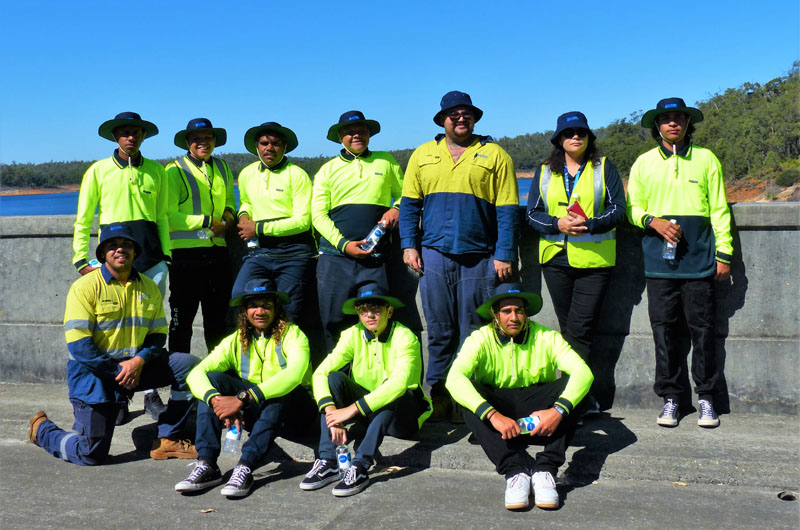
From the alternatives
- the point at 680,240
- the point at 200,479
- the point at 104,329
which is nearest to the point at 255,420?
the point at 200,479

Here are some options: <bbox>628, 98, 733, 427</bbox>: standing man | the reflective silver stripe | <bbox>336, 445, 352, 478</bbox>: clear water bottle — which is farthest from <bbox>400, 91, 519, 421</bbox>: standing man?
the reflective silver stripe

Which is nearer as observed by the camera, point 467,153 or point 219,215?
point 467,153

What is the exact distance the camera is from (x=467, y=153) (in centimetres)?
534

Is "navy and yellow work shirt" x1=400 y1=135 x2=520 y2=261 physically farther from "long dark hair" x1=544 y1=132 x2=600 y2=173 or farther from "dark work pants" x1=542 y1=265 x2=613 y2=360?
"dark work pants" x1=542 y1=265 x2=613 y2=360

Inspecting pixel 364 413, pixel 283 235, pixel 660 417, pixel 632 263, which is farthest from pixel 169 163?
pixel 660 417

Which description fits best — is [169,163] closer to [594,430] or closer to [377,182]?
[377,182]

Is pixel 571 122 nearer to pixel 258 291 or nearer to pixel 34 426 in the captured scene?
pixel 258 291

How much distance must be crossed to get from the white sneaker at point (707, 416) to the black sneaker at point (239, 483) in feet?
10.1

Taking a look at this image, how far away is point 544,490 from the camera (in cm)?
416

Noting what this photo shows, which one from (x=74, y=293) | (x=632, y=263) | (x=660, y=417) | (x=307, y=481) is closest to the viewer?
(x=307, y=481)

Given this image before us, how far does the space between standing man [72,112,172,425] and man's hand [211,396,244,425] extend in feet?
4.58

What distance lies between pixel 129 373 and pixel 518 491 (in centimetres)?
263

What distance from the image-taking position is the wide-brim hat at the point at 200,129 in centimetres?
596

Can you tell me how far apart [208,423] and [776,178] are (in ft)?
246
